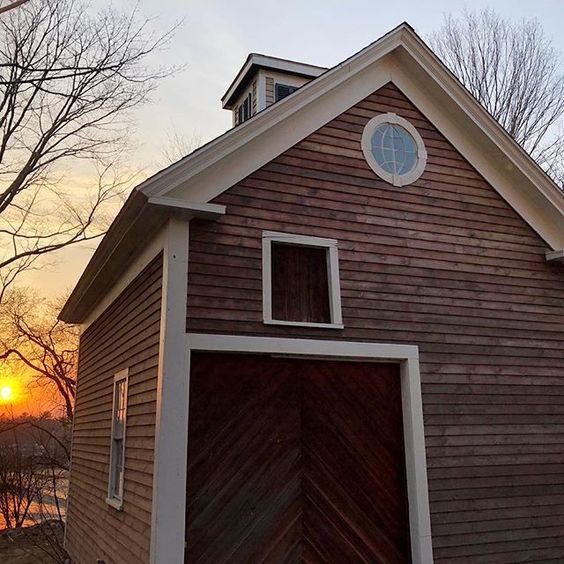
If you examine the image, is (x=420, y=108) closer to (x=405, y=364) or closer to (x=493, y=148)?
(x=493, y=148)

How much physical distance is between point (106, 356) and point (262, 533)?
179 inches

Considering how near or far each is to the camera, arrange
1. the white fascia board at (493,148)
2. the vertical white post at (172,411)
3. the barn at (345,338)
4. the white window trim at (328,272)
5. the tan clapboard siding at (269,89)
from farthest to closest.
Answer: the tan clapboard siding at (269,89) → the white fascia board at (493,148) → the white window trim at (328,272) → the barn at (345,338) → the vertical white post at (172,411)

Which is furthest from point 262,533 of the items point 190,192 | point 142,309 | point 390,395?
point 190,192

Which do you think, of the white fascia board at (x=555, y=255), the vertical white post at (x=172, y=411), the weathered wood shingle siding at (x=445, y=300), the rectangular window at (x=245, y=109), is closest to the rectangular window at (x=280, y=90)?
the rectangular window at (x=245, y=109)

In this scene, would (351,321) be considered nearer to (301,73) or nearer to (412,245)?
(412,245)

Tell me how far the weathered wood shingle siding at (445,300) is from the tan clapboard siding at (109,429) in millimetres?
1066

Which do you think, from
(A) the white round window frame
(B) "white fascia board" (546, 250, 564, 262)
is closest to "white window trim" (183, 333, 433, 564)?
(A) the white round window frame

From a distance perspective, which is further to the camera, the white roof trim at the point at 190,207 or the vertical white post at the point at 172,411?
the white roof trim at the point at 190,207

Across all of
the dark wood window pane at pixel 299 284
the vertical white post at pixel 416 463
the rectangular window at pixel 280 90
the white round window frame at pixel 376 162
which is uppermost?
the rectangular window at pixel 280 90

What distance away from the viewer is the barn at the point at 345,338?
5.45 meters

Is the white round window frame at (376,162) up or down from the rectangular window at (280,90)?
down

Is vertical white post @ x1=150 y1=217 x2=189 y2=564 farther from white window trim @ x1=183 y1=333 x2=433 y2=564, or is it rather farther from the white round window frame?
the white round window frame

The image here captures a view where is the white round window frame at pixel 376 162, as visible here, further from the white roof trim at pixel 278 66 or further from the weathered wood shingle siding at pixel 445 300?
the white roof trim at pixel 278 66

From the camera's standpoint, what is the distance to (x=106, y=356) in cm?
885
